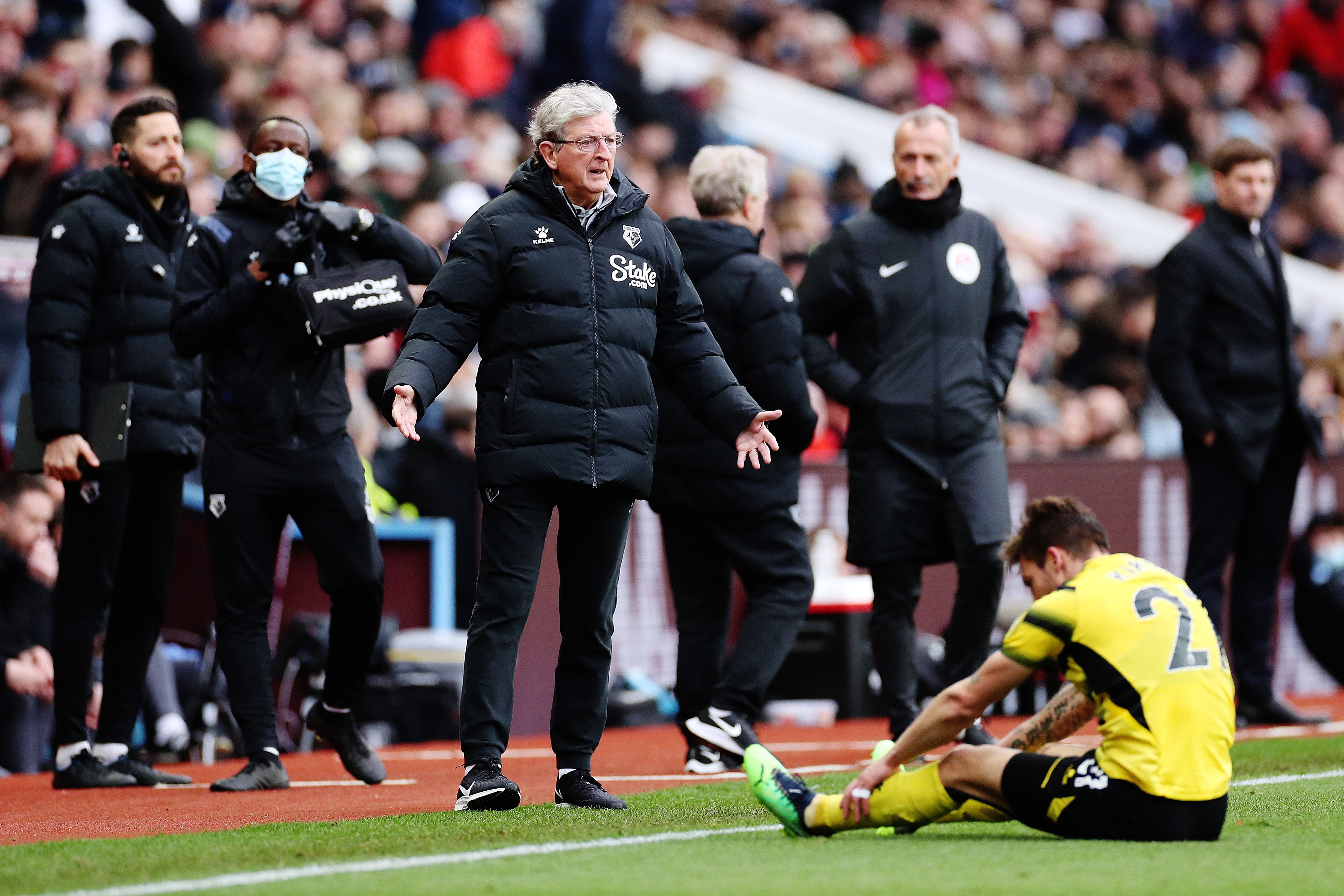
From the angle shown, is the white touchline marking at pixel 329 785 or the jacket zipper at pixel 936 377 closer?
the white touchline marking at pixel 329 785

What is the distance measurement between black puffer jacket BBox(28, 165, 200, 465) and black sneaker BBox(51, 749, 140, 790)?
3.72 ft

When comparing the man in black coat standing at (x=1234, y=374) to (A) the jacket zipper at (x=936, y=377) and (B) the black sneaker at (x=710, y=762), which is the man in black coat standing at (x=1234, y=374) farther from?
(B) the black sneaker at (x=710, y=762)

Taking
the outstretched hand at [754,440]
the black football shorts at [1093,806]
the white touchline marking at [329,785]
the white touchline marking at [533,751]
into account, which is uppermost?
the outstretched hand at [754,440]

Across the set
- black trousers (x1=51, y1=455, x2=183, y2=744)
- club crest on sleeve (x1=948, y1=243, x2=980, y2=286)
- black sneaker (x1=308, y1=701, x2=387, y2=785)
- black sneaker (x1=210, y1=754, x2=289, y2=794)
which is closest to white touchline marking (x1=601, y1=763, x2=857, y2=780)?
black sneaker (x1=308, y1=701, x2=387, y2=785)

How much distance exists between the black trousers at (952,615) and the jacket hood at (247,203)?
258 cm

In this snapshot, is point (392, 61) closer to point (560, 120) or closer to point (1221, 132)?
point (560, 120)

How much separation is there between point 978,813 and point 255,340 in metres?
3.01

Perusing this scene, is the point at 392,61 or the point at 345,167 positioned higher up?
the point at 392,61

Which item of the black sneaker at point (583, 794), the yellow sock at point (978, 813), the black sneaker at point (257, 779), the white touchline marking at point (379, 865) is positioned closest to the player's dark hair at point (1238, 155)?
the yellow sock at point (978, 813)

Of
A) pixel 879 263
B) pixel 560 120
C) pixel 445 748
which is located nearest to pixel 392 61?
pixel 445 748

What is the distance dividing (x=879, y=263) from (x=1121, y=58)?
49.7ft

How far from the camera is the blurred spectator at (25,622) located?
827 centimetres

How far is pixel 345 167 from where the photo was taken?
12.5 metres

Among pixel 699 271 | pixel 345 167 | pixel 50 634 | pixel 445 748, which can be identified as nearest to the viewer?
pixel 699 271
